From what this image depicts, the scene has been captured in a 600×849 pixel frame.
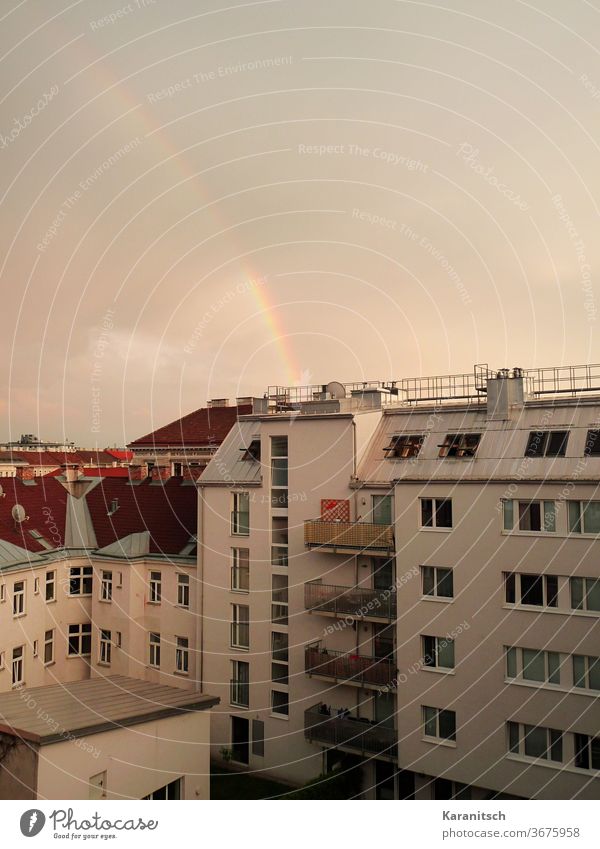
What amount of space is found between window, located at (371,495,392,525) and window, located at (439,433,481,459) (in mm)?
2662

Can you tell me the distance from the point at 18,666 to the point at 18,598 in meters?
2.70

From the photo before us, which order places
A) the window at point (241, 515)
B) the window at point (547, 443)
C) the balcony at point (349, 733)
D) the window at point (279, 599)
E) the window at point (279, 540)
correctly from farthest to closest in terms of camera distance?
the window at point (241, 515) < the window at point (279, 540) < the window at point (279, 599) < the balcony at point (349, 733) < the window at point (547, 443)

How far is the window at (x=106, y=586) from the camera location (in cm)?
3278

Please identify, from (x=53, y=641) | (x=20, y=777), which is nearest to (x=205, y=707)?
(x=20, y=777)

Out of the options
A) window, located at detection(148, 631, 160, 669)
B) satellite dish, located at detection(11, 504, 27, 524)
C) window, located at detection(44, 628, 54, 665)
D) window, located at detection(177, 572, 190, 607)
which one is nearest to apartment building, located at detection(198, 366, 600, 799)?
window, located at detection(177, 572, 190, 607)

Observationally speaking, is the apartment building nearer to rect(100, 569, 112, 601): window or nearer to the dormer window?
the dormer window

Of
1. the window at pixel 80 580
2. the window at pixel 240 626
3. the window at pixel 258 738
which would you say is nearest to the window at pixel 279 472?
the window at pixel 240 626

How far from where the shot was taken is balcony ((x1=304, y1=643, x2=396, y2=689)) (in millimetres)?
24625

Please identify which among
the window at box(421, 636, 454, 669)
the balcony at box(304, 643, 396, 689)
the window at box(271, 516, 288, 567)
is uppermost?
the window at box(271, 516, 288, 567)

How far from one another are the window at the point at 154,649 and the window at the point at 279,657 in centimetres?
655

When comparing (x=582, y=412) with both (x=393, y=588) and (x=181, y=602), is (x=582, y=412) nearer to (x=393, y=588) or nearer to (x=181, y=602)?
(x=393, y=588)

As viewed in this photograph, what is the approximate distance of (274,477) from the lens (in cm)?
2911

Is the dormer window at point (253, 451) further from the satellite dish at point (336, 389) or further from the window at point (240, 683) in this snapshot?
the window at point (240, 683)

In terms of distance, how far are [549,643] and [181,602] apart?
654 inches
